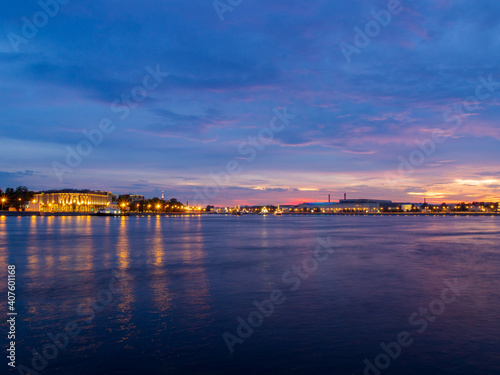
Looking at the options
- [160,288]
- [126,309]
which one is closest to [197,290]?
[160,288]

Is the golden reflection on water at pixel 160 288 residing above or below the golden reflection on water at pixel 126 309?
below

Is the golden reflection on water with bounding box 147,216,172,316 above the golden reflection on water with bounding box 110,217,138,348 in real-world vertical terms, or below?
below

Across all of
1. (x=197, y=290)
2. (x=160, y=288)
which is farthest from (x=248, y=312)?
(x=160, y=288)

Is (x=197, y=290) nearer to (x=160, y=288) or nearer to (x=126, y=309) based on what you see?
(x=160, y=288)

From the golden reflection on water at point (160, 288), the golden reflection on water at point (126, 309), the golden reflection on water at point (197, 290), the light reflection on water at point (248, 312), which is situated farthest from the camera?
the golden reflection on water at point (160, 288)

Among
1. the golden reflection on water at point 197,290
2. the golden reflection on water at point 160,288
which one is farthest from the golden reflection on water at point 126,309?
the golden reflection on water at point 197,290

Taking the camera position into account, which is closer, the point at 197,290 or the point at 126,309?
the point at 126,309

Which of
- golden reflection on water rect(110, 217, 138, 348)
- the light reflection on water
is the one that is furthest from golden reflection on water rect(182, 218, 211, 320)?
golden reflection on water rect(110, 217, 138, 348)

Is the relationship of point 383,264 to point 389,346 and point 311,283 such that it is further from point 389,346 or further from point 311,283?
point 389,346

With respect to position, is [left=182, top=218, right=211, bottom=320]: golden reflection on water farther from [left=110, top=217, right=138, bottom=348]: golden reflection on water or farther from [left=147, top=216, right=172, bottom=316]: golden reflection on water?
[left=110, top=217, right=138, bottom=348]: golden reflection on water

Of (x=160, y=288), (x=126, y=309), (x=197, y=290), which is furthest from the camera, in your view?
(x=160, y=288)

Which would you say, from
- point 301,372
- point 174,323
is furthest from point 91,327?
point 301,372

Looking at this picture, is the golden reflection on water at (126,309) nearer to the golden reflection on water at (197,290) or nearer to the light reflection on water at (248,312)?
the light reflection on water at (248,312)

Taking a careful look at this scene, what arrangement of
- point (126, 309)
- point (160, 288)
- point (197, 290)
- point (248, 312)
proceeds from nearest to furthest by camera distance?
point (248, 312) < point (126, 309) < point (197, 290) < point (160, 288)
